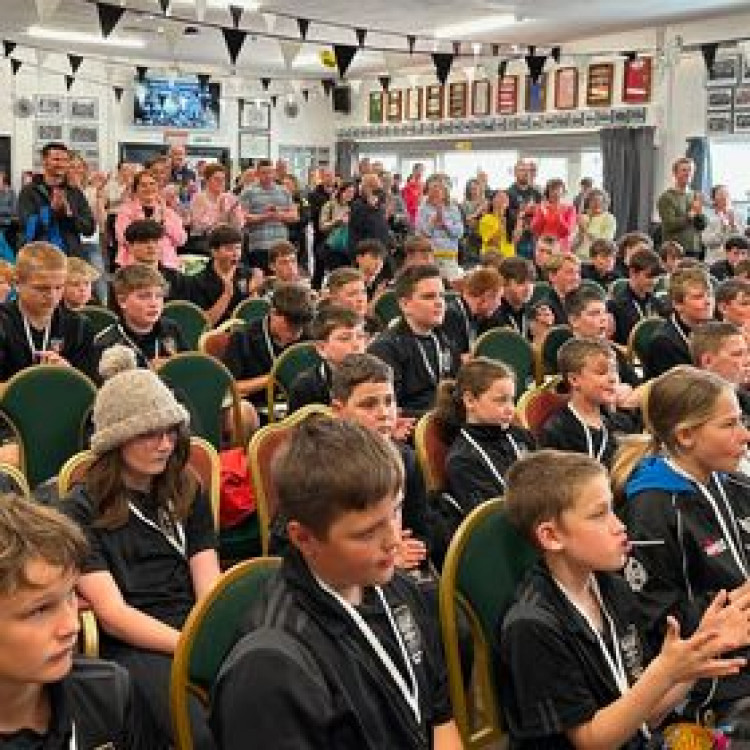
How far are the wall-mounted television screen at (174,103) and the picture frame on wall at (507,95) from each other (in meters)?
6.04

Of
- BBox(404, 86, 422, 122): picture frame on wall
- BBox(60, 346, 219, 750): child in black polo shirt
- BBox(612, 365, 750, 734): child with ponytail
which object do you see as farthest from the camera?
BBox(404, 86, 422, 122): picture frame on wall

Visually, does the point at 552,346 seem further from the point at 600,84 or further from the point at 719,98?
the point at 600,84

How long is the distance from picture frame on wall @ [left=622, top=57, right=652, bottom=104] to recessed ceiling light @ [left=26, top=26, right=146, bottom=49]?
7.72 meters

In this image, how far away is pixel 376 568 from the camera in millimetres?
1762

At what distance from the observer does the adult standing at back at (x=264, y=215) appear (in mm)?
9867

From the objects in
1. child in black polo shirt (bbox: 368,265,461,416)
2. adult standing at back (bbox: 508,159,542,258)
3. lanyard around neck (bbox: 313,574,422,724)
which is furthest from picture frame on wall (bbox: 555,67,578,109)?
lanyard around neck (bbox: 313,574,422,724)

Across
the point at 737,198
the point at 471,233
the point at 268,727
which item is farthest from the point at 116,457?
the point at 737,198

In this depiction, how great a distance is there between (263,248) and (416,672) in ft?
27.0

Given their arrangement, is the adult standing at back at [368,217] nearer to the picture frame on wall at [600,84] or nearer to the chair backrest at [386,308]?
the chair backrest at [386,308]

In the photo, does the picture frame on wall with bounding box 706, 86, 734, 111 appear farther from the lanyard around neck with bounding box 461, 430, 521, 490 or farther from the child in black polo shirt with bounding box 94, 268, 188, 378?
the lanyard around neck with bounding box 461, 430, 521, 490

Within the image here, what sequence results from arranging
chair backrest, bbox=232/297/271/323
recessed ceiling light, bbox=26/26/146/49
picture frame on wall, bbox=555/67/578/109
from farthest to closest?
recessed ceiling light, bbox=26/26/146/49 → picture frame on wall, bbox=555/67/578/109 → chair backrest, bbox=232/297/271/323

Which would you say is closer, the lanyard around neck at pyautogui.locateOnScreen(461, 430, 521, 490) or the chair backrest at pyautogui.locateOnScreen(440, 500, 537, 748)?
the chair backrest at pyautogui.locateOnScreen(440, 500, 537, 748)

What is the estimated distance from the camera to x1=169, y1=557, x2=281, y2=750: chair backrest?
6.43 ft

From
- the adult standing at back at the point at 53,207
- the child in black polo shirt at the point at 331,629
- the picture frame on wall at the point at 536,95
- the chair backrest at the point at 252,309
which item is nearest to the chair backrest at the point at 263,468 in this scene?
the child in black polo shirt at the point at 331,629
